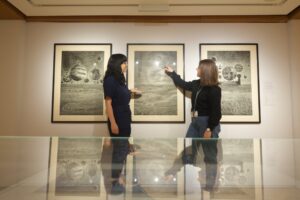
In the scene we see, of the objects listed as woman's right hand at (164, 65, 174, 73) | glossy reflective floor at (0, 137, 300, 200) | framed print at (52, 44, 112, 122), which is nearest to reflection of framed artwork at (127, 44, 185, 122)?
woman's right hand at (164, 65, 174, 73)

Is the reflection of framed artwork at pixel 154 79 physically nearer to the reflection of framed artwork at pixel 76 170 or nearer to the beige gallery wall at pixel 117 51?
the beige gallery wall at pixel 117 51

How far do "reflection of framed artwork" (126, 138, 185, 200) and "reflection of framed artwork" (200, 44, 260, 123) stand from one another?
103 inches

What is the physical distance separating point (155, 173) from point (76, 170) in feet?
0.72

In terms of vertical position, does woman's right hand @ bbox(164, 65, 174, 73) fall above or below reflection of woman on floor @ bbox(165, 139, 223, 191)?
above

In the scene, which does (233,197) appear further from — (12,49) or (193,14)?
(12,49)

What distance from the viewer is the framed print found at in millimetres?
3619

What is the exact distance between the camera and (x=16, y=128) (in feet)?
11.9

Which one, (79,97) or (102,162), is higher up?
(79,97)

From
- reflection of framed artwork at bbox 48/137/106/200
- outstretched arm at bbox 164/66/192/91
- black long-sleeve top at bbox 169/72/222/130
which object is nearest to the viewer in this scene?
reflection of framed artwork at bbox 48/137/106/200

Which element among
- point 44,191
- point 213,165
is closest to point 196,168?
point 213,165

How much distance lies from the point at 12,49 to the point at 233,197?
3.65 meters

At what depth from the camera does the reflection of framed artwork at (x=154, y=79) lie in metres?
3.60

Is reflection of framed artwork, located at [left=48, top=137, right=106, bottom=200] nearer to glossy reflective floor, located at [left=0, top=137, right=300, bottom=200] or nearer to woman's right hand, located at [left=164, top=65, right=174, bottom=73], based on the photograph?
glossy reflective floor, located at [left=0, top=137, right=300, bottom=200]

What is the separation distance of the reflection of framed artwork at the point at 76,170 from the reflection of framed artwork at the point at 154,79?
2475 mm
